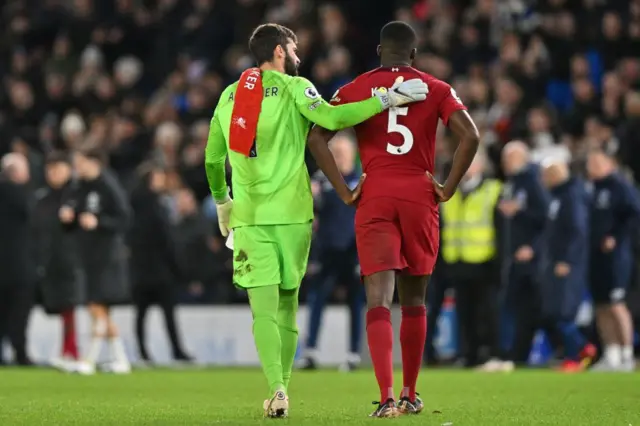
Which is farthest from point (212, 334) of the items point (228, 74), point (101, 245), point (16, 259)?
point (228, 74)

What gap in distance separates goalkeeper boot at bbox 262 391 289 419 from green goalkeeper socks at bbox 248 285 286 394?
14cm

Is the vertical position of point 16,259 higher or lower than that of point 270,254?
higher

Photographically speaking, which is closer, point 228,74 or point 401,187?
point 401,187

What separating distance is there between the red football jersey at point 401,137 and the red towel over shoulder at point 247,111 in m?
0.48

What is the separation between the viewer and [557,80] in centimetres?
2181

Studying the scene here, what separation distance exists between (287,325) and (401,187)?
1.19 meters

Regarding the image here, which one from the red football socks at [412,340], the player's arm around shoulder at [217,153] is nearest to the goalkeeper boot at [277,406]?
the red football socks at [412,340]

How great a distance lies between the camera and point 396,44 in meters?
9.29

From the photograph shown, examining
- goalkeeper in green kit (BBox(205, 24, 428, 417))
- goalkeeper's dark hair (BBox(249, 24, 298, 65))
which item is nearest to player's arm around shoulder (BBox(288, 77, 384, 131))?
goalkeeper in green kit (BBox(205, 24, 428, 417))

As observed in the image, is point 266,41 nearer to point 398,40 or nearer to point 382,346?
point 398,40

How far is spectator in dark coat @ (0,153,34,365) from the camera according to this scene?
1850 cm

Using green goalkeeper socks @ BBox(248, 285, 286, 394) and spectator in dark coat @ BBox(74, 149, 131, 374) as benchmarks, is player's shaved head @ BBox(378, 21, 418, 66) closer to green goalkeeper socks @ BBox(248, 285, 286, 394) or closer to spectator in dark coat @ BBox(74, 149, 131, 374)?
green goalkeeper socks @ BBox(248, 285, 286, 394)

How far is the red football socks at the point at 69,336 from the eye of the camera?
1684cm

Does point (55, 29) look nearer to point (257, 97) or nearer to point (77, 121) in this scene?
point (77, 121)
